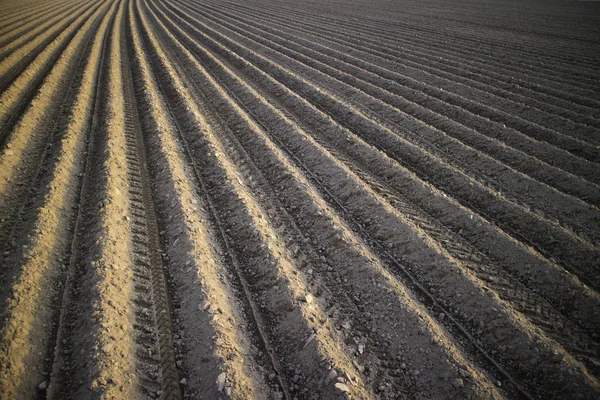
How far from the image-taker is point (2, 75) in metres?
10.8

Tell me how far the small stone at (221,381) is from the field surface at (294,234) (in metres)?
0.04

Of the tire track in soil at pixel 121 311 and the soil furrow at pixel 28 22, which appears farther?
the soil furrow at pixel 28 22

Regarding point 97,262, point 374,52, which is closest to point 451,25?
point 374,52

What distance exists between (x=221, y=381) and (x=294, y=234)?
279cm

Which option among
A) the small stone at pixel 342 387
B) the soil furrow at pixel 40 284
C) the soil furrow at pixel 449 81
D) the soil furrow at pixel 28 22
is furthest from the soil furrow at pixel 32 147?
the soil furrow at pixel 449 81

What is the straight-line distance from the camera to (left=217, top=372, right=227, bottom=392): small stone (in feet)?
10.9

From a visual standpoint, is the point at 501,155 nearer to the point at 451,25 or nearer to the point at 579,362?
the point at 579,362

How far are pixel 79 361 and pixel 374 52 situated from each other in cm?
1720

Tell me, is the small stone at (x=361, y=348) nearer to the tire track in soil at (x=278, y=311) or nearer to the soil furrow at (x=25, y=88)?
Answer: the tire track in soil at (x=278, y=311)

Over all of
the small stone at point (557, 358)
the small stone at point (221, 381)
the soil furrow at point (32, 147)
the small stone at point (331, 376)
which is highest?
the soil furrow at point (32, 147)

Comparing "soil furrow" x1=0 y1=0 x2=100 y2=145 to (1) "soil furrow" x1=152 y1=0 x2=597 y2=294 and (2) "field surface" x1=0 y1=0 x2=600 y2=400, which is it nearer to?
(2) "field surface" x1=0 y1=0 x2=600 y2=400

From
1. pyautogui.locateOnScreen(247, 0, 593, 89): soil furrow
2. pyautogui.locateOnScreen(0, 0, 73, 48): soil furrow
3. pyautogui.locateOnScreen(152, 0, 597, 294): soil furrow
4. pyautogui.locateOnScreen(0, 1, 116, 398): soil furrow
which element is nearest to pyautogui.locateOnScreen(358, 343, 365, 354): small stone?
pyautogui.locateOnScreen(0, 1, 116, 398): soil furrow

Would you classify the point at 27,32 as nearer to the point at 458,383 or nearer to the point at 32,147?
the point at 32,147

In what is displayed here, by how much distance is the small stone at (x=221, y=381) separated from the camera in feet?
10.9
